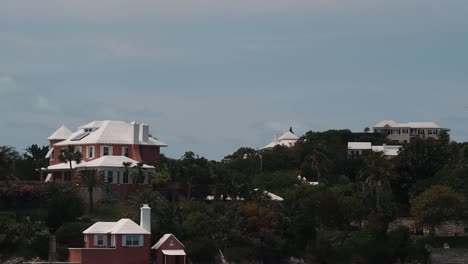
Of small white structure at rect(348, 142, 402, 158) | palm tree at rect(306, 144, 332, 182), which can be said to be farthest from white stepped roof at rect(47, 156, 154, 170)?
small white structure at rect(348, 142, 402, 158)

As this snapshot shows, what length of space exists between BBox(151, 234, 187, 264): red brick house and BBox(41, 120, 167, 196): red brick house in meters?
19.5

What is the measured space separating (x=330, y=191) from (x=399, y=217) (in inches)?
346

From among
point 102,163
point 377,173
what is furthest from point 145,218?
point 377,173

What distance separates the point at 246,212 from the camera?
340 feet

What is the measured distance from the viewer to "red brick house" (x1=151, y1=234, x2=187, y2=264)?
308ft

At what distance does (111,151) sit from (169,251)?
92.5 feet

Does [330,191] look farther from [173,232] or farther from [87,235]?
[87,235]

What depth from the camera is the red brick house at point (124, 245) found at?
3590 inches

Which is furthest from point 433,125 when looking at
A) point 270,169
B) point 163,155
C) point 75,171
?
point 75,171

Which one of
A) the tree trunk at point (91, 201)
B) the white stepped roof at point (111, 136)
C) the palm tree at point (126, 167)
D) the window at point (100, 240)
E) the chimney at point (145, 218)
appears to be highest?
the white stepped roof at point (111, 136)

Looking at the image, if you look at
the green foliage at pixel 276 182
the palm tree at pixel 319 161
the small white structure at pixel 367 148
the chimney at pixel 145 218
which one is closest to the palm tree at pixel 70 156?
the green foliage at pixel 276 182

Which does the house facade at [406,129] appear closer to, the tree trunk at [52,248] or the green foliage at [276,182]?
the green foliage at [276,182]

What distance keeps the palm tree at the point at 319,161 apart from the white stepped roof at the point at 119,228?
42587 mm

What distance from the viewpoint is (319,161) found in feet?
440
